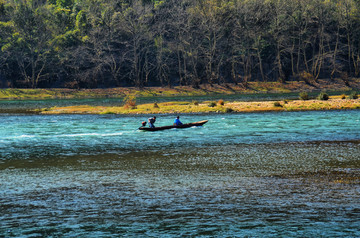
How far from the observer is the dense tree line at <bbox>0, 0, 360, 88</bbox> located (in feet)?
366

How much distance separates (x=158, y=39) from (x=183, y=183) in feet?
307

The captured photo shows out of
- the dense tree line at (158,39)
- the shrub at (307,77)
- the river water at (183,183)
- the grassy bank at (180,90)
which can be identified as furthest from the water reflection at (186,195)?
the shrub at (307,77)

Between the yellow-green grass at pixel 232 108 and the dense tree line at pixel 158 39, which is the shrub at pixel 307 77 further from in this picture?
the yellow-green grass at pixel 232 108

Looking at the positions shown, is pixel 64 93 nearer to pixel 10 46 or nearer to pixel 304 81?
pixel 10 46

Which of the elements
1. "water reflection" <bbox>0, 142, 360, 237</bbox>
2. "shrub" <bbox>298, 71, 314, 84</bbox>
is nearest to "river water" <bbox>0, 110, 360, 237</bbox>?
"water reflection" <bbox>0, 142, 360, 237</bbox>

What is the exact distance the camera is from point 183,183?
22234 mm

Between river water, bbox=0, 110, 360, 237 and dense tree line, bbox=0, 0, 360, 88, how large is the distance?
71712 mm

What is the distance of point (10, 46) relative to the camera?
109 m

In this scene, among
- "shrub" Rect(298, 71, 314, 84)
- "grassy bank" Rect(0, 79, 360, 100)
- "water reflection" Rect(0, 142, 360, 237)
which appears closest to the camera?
"water reflection" Rect(0, 142, 360, 237)

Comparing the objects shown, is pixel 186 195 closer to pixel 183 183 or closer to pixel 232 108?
pixel 183 183

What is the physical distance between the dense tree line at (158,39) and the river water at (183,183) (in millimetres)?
71712

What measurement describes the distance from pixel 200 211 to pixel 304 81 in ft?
335

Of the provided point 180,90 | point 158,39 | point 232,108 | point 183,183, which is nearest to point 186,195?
point 183,183

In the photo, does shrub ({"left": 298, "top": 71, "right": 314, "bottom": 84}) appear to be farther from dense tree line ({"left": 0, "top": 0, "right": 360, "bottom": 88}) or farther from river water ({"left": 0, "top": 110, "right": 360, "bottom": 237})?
river water ({"left": 0, "top": 110, "right": 360, "bottom": 237})
